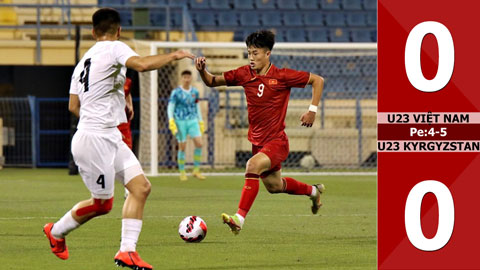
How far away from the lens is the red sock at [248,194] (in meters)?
8.13

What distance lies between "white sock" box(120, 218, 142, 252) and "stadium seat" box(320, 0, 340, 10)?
19885 mm

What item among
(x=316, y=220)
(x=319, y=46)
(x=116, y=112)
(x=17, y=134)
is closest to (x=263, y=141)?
(x=316, y=220)

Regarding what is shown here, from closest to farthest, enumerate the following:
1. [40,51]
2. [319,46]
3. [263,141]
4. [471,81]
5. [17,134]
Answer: [471,81] < [263,141] < [319,46] < [40,51] < [17,134]

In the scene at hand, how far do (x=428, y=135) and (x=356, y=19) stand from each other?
68.9 ft

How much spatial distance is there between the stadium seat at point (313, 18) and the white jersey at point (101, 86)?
19020mm

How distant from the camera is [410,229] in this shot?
15.4 ft

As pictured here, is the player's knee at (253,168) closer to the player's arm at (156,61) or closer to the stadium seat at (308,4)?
the player's arm at (156,61)

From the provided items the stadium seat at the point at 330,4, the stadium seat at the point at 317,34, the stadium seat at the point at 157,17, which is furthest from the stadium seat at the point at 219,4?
the stadium seat at the point at 330,4

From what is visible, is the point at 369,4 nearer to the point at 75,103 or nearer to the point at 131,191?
the point at 75,103

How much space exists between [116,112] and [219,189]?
8.70 metres

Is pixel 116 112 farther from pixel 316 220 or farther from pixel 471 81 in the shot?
pixel 316 220

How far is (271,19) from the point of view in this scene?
24.9 metres

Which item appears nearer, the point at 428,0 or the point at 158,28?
the point at 428,0

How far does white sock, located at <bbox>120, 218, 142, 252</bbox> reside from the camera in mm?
6137
